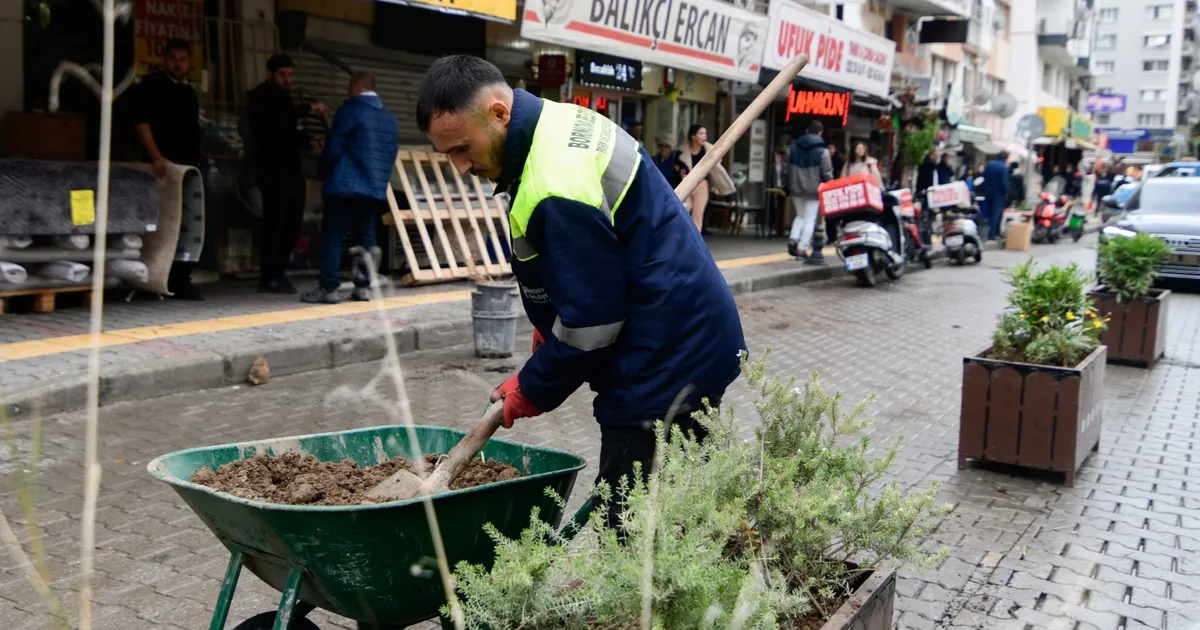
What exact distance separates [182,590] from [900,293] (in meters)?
11.2

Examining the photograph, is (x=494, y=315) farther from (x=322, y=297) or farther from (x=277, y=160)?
(x=277, y=160)

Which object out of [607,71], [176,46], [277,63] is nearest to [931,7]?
[607,71]

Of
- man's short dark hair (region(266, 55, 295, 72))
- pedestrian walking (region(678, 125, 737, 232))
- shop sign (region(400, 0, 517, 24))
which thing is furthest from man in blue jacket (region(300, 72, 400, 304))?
pedestrian walking (region(678, 125, 737, 232))

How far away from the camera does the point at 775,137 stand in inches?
861

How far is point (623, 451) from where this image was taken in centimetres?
262

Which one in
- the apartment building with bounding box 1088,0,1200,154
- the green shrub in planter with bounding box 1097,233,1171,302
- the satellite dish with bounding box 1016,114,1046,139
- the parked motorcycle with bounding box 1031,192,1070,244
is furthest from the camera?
the apartment building with bounding box 1088,0,1200,154

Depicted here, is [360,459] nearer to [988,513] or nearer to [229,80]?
[988,513]

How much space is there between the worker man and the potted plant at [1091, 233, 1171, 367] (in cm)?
683

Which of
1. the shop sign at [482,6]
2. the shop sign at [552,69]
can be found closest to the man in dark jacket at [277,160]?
the shop sign at [482,6]

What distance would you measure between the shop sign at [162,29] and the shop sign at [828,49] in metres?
7.53

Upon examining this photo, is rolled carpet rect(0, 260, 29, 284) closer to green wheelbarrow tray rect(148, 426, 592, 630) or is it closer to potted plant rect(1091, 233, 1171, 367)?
green wheelbarrow tray rect(148, 426, 592, 630)

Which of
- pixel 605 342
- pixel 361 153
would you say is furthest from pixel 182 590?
pixel 361 153

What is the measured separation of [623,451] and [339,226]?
674 centimetres

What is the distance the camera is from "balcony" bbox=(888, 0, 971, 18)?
28.5 meters
